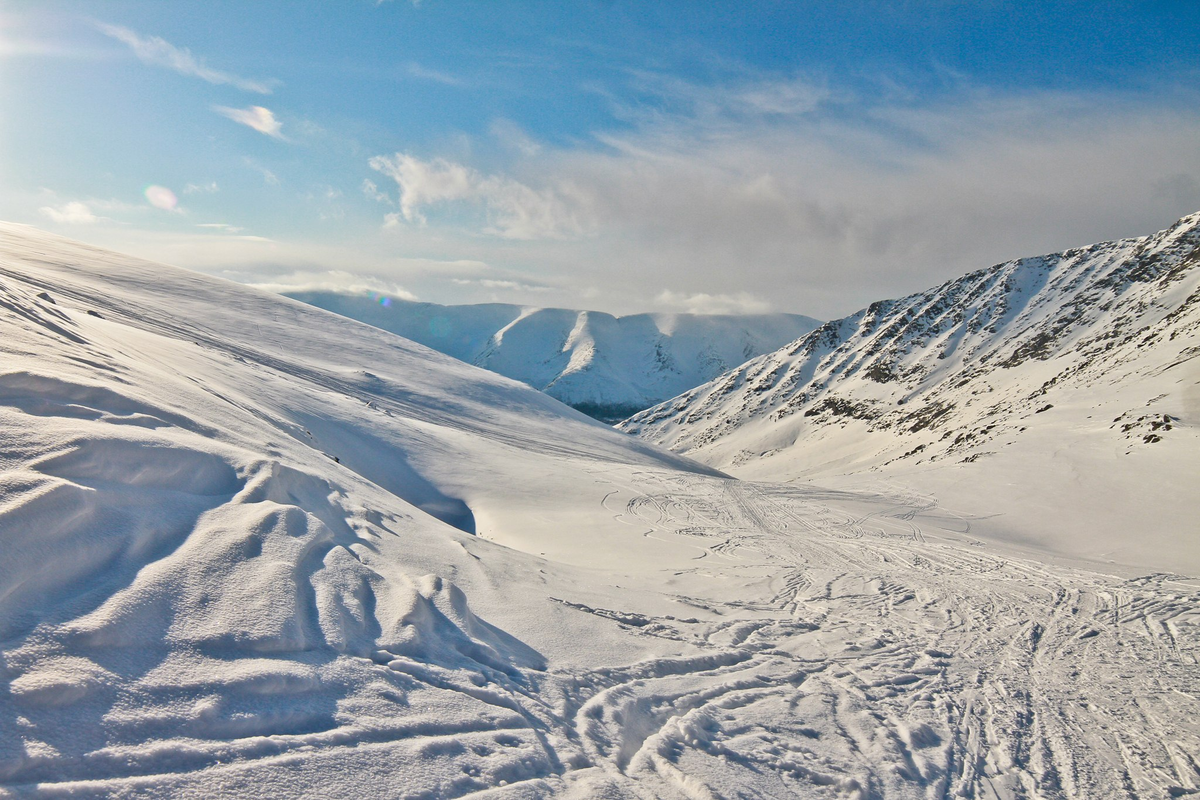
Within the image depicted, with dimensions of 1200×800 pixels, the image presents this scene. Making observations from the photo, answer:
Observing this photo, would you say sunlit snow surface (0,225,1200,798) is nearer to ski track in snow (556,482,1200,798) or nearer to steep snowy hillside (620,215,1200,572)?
ski track in snow (556,482,1200,798)

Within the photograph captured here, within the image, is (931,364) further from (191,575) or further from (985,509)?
(191,575)

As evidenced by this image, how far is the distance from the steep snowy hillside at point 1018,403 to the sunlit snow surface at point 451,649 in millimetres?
9882

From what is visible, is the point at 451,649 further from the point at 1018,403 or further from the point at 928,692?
the point at 1018,403

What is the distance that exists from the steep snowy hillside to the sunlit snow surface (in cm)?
988

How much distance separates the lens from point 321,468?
10.5m

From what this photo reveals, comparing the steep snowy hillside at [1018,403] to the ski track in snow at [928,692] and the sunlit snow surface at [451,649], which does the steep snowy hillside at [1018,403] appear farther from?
the sunlit snow surface at [451,649]

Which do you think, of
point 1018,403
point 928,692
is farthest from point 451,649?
point 1018,403

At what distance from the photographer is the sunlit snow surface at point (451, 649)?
3.70m

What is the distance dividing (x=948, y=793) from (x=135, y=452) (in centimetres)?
849

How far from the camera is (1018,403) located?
55.3 m

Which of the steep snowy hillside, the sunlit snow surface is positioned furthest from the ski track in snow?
the steep snowy hillside

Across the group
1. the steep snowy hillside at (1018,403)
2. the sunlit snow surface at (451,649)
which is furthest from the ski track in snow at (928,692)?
the steep snowy hillside at (1018,403)

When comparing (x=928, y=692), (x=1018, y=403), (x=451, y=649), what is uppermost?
(x=1018, y=403)

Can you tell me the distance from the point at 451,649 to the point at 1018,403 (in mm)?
65536
